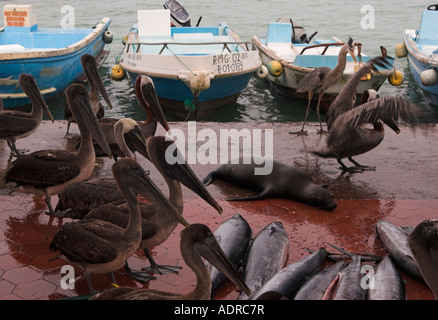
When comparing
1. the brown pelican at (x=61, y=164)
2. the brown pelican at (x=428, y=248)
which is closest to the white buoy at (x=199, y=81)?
the brown pelican at (x=61, y=164)

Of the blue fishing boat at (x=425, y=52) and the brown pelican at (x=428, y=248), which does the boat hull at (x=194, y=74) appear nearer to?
the blue fishing boat at (x=425, y=52)

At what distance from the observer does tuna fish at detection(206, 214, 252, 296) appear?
514 centimetres

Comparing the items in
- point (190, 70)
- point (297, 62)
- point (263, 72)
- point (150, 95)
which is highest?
point (150, 95)

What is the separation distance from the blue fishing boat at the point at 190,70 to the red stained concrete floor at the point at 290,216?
16.8 ft

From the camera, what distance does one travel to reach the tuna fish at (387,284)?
4.63 metres

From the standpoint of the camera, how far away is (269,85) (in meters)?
19.2

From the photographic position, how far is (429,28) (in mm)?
18047

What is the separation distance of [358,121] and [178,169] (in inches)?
137

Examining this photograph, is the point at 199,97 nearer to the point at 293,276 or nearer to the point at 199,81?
the point at 199,81

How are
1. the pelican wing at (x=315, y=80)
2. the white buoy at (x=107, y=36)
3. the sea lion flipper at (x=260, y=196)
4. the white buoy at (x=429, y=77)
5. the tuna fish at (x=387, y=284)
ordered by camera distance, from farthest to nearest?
the white buoy at (x=107, y=36) < the white buoy at (x=429, y=77) < the pelican wing at (x=315, y=80) < the sea lion flipper at (x=260, y=196) < the tuna fish at (x=387, y=284)

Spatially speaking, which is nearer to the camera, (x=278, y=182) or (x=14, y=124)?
(x=278, y=182)

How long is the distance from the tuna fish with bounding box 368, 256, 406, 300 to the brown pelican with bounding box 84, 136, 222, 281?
160cm

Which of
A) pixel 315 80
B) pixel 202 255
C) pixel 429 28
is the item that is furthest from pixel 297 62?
pixel 202 255

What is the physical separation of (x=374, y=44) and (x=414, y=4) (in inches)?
530
